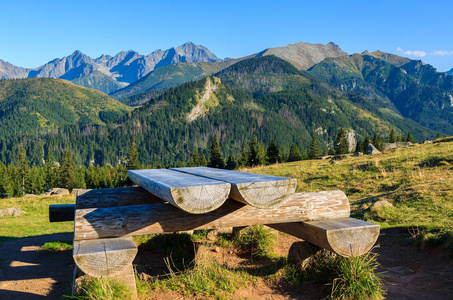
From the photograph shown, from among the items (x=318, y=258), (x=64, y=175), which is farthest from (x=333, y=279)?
(x=64, y=175)

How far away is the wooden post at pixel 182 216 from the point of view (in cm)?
419

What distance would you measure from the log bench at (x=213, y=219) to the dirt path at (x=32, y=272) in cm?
168

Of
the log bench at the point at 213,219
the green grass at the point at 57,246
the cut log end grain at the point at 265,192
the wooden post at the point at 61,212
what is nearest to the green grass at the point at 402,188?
the log bench at the point at 213,219

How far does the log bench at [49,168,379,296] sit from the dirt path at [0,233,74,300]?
5.50 ft

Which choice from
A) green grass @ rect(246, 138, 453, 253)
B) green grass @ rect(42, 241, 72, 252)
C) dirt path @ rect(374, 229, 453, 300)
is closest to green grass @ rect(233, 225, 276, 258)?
dirt path @ rect(374, 229, 453, 300)

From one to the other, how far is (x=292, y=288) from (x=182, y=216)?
1.96 m

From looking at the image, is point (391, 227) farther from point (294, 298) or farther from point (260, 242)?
point (294, 298)

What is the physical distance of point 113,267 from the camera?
3795 mm

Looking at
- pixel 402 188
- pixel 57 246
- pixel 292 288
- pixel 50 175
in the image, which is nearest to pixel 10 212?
pixel 57 246

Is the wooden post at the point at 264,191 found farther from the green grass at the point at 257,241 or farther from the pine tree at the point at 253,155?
the pine tree at the point at 253,155

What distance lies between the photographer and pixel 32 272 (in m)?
6.42

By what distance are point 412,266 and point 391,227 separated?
7.30ft

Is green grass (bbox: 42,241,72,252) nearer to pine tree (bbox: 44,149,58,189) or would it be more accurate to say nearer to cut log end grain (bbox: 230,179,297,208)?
cut log end grain (bbox: 230,179,297,208)

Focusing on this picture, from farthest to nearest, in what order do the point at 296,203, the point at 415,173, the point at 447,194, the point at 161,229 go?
1. the point at 415,173
2. the point at 447,194
3. the point at 296,203
4. the point at 161,229
